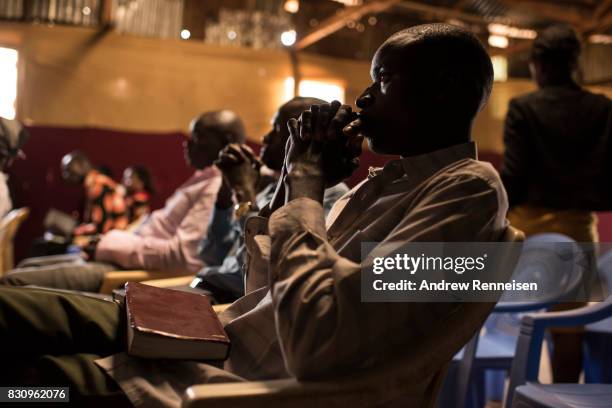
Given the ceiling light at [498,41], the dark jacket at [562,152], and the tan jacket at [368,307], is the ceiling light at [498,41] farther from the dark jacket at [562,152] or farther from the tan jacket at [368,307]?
the tan jacket at [368,307]

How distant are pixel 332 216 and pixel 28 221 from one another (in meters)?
6.06

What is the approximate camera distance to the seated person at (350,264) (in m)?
0.99

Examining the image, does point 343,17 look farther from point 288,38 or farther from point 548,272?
point 548,272

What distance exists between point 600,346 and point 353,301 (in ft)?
5.15

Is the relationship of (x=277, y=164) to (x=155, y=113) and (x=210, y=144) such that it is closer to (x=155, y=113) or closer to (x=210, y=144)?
(x=210, y=144)

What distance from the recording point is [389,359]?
1022 mm

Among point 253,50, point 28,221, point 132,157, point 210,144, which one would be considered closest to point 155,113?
point 132,157

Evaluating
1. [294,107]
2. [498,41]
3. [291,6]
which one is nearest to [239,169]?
[294,107]

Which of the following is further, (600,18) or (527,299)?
(600,18)

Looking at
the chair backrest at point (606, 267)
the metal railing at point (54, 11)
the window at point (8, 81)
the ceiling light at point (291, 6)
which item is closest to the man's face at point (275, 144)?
the chair backrest at point (606, 267)

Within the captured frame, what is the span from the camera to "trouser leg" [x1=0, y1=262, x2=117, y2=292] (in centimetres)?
298

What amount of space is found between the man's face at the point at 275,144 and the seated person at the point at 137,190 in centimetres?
392

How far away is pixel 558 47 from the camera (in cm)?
256

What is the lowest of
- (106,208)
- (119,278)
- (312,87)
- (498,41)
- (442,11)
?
(106,208)
